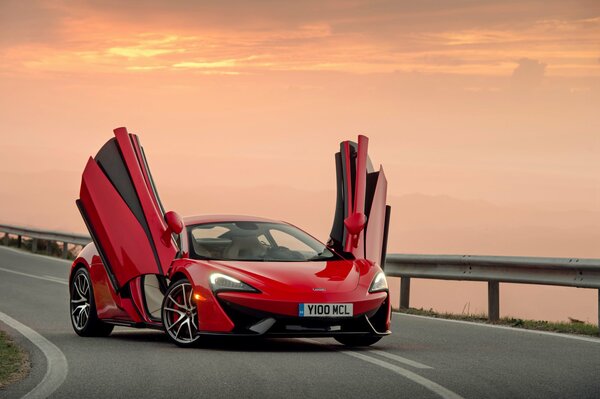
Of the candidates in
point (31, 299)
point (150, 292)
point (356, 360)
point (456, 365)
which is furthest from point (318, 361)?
point (31, 299)

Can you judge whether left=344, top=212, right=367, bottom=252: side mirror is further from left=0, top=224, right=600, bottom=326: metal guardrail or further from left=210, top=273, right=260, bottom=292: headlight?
left=0, top=224, right=600, bottom=326: metal guardrail

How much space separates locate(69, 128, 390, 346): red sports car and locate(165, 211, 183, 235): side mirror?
13 mm

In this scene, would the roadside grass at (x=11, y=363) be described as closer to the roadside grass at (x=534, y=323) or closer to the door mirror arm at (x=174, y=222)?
the door mirror arm at (x=174, y=222)

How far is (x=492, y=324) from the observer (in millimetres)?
14555

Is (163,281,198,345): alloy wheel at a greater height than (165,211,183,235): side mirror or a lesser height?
lesser

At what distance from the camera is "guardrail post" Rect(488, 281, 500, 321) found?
1498 centimetres

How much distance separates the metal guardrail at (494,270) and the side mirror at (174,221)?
5.13 m

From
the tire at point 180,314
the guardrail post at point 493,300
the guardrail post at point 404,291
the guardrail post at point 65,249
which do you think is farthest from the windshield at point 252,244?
the guardrail post at point 65,249

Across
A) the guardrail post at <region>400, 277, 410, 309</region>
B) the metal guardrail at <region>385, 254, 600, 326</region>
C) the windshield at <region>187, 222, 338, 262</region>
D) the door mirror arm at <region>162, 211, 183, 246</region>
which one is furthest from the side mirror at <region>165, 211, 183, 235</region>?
the guardrail post at <region>400, 277, 410, 309</region>

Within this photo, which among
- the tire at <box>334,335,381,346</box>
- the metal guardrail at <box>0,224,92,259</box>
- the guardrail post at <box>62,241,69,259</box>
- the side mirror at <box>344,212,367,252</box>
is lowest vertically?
the tire at <box>334,335,381,346</box>

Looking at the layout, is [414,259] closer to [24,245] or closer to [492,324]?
[492,324]

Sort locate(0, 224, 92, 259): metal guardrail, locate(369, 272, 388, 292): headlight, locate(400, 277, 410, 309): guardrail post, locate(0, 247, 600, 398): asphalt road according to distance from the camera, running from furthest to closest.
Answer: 1. locate(0, 224, 92, 259): metal guardrail
2. locate(400, 277, 410, 309): guardrail post
3. locate(369, 272, 388, 292): headlight
4. locate(0, 247, 600, 398): asphalt road

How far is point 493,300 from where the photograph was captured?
15.1m

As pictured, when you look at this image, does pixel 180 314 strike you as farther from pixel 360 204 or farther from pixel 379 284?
pixel 360 204
